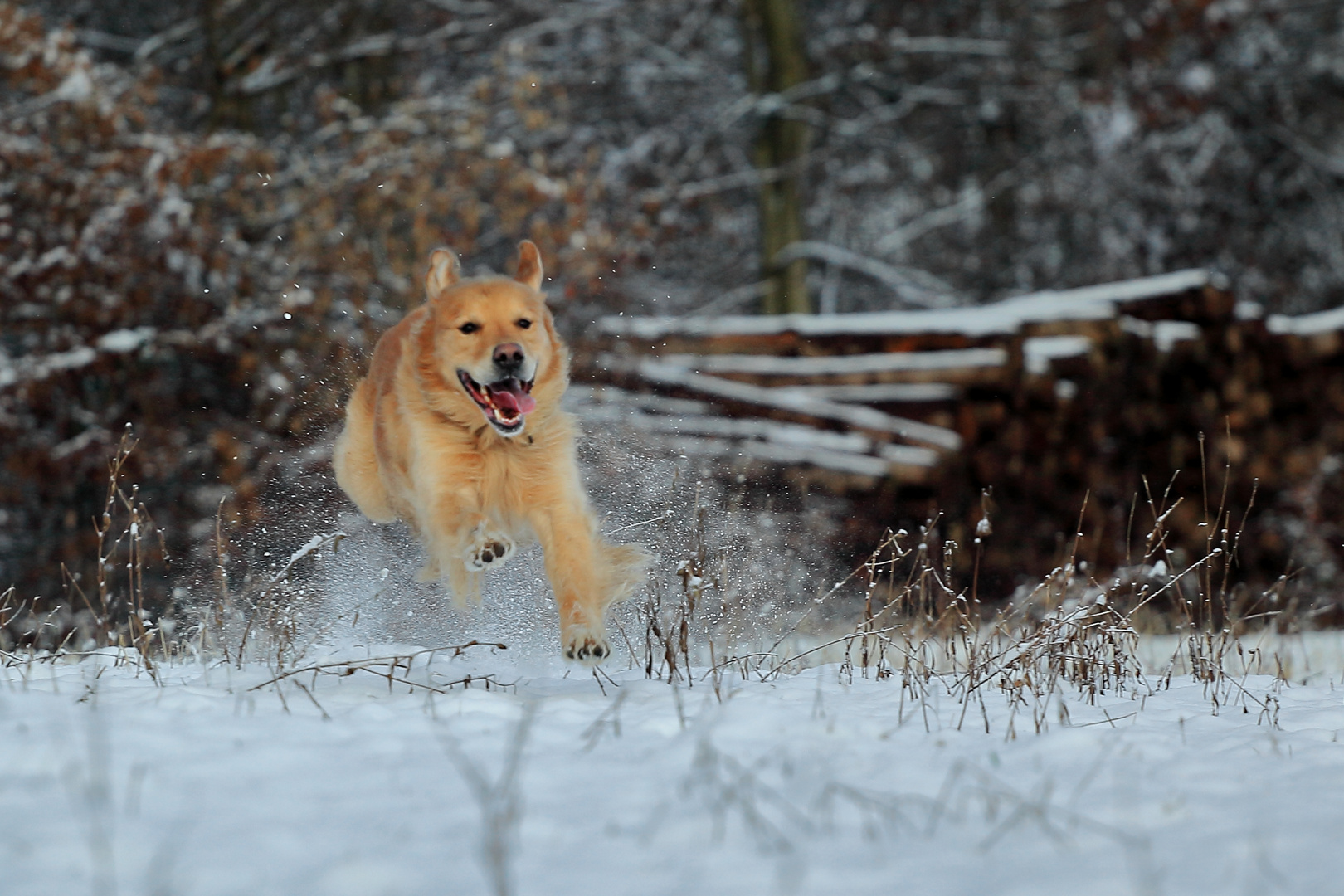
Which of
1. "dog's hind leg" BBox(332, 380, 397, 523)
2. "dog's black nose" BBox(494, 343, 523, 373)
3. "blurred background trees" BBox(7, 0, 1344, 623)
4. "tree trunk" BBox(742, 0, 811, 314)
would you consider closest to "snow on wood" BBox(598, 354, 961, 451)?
"blurred background trees" BBox(7, 0, 1344, 623)

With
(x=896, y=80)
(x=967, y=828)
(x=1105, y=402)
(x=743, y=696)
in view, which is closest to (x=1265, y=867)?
(x=967, y=828)

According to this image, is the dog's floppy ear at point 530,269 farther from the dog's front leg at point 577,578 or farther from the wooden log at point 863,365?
the wooden log at point 863,365

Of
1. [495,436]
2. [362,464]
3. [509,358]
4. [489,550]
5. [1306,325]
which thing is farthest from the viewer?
[1306,325]

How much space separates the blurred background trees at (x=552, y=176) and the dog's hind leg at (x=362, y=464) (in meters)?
1.08

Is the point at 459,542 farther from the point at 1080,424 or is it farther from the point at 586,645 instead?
the point at 1080,424

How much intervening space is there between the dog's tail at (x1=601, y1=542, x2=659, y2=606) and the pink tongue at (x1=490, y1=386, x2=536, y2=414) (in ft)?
1.71

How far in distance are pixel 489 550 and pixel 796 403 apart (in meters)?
4.75

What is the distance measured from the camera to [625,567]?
4090 mm

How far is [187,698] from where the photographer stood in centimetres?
256

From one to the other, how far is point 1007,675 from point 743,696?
71 cm

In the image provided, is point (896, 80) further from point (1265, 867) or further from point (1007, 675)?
point (1265, 867)

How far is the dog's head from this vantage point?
3994mm

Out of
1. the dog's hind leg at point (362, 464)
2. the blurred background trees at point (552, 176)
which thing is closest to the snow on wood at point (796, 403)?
the blurred background trees at point (552, 176)

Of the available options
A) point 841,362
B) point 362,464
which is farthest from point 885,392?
point 362,464
